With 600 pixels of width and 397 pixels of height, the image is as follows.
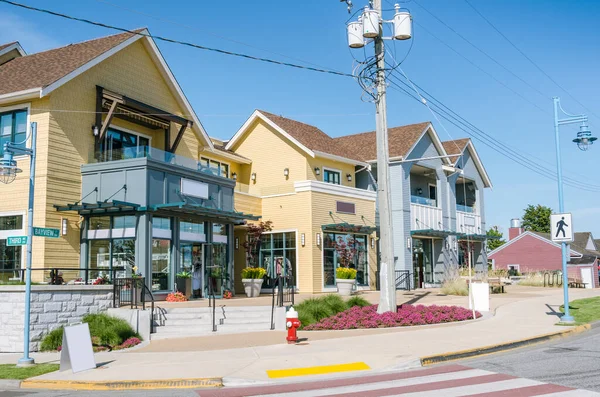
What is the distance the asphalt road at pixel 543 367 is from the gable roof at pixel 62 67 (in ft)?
38.4

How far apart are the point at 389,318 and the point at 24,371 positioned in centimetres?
929

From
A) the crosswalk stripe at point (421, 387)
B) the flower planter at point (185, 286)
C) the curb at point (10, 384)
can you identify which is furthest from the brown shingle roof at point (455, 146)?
A: the curb at point (10, 384)

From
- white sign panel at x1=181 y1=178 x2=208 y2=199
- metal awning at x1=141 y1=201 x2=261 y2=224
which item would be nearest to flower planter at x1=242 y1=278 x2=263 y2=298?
metal awning at x1=141 y1=201 x2=261 y2=224

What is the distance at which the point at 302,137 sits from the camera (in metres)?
31.8

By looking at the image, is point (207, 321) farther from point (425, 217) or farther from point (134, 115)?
point (425, 217)

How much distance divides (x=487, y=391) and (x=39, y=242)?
1562 centimetres

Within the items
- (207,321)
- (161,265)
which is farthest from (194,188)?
(207,321)

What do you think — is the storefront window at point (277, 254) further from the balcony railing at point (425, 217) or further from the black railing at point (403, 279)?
the balcony railing at point (425, 217)

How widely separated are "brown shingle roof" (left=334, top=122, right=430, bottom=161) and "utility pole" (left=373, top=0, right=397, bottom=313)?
1548 cm

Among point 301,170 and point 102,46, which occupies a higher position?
point 102,46

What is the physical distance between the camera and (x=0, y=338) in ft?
52.5

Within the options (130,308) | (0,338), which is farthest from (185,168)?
(0,338)

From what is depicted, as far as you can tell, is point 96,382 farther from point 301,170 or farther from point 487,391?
point 301,170

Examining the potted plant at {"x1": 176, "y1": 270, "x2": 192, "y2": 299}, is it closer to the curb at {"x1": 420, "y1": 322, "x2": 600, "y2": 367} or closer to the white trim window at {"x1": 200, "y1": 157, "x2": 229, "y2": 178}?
the white trim window at {"x1": 200, "y1": 157, "x2": 229, "y2": 178}
